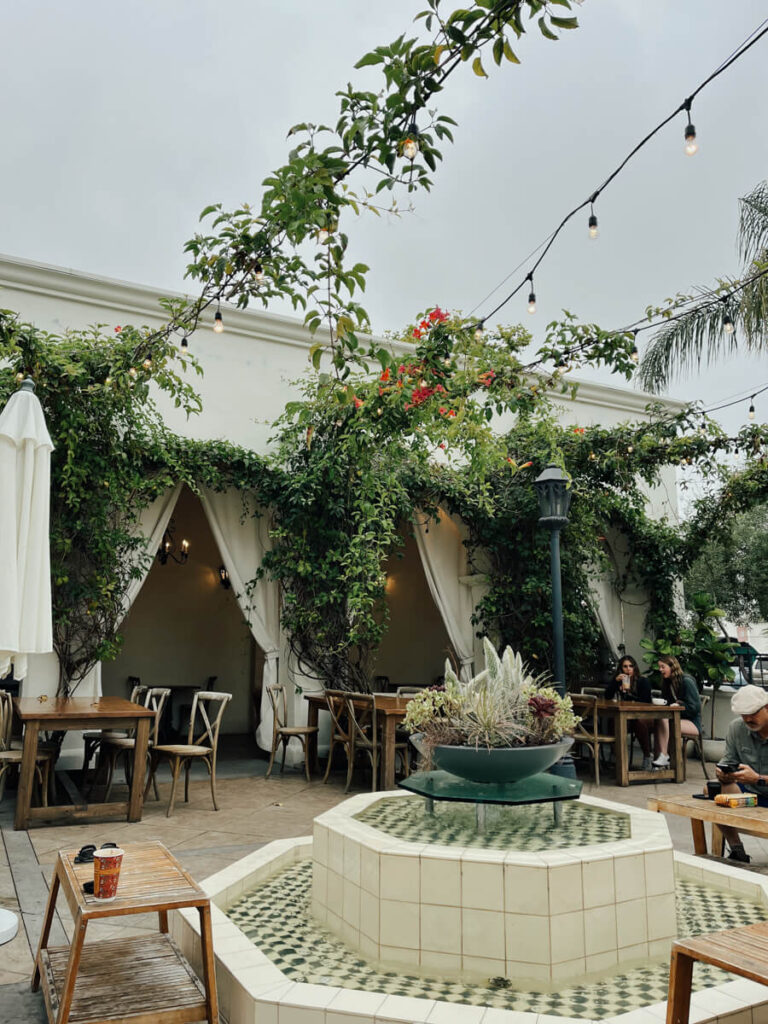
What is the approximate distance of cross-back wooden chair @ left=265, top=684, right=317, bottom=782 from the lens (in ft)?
23.6

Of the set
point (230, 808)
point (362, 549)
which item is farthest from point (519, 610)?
point (230, 808)

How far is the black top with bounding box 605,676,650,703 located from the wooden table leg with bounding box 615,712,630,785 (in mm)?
811

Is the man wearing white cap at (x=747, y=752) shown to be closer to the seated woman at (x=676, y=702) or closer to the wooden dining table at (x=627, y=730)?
the wooden dining table at (x=627, y=730)

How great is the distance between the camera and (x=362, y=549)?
7.38 meters

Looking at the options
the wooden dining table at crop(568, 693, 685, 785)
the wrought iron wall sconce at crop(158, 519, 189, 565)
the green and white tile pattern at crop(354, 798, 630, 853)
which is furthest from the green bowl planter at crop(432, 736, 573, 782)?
the wrought iron wall sconce at crop(158, 519, 189, 565)

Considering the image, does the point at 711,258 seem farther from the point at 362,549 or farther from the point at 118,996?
the point at 118,996

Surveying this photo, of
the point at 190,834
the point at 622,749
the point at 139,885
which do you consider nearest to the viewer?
the point at 139,885

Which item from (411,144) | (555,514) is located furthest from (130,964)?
(555,514)

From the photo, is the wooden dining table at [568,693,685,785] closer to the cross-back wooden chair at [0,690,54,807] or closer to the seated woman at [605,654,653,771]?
the seated woman at [605,654,653,771]

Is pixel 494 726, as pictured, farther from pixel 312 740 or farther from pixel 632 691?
pixel 632 691

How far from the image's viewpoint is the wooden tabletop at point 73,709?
507cm

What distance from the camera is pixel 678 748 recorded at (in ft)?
23.6

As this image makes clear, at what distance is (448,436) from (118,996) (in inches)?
170

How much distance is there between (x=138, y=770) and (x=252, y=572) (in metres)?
2.71
